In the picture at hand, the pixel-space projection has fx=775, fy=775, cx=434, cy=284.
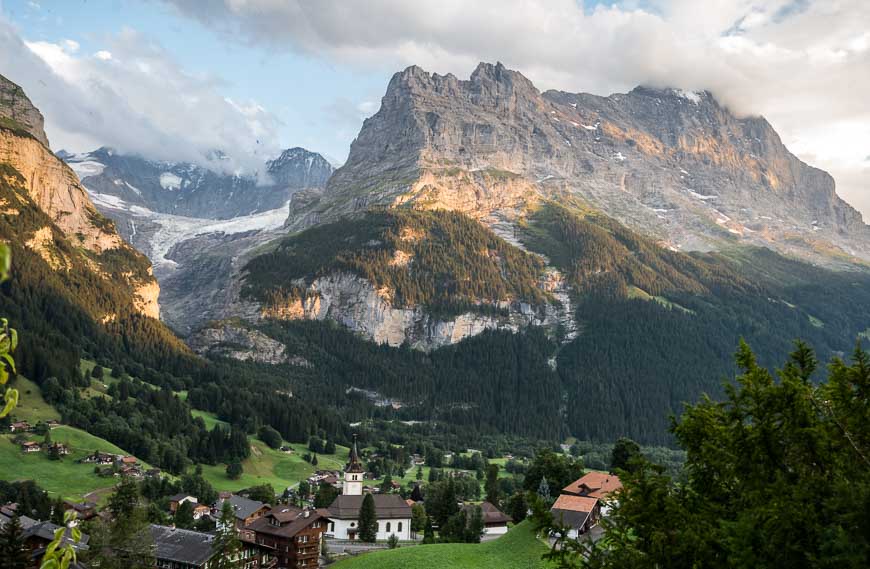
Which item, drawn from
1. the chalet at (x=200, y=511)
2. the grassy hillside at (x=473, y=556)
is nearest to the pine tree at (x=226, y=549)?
the grassy hillside at (x=473, y=556)

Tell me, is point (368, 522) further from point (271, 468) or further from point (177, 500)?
point (271, 468)

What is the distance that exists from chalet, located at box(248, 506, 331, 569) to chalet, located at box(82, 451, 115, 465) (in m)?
47.9

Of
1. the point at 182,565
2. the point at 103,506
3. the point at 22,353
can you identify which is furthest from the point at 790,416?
the point at 22,353

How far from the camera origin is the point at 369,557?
81.8 meters

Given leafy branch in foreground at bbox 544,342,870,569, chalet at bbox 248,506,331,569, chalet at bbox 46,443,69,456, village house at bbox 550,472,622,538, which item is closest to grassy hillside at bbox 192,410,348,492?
chalet at bbox 46,443,69,456

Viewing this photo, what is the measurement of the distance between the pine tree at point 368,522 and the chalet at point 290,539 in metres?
10.3

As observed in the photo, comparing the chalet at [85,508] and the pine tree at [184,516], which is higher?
the chalet at [85,508]

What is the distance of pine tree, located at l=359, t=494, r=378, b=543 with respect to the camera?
107 metres

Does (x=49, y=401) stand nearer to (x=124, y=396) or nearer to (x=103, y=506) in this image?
(x=124, y=396)

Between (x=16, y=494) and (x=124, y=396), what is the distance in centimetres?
7092

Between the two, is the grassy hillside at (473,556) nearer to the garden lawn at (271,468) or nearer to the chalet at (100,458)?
the chalet at (100,458)

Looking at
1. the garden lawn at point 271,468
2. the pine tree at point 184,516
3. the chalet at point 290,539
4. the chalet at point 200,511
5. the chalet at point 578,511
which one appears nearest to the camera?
the chalet at point 578,511

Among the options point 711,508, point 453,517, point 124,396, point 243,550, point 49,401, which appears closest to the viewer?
point 711,508

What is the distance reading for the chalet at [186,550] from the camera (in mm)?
84938
